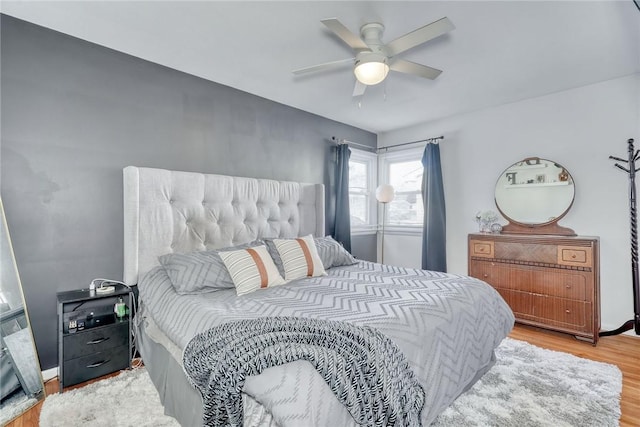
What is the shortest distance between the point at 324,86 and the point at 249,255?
1884 millimetres

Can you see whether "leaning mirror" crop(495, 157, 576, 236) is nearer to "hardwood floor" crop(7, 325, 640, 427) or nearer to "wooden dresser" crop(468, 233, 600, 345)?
"wooden dresser" crop(468, 233, 600, 345)

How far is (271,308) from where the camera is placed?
167 centimetres

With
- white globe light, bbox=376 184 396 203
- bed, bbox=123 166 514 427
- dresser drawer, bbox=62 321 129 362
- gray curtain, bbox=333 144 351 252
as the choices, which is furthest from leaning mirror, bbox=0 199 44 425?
white globe light, bbox=376 184 396 203

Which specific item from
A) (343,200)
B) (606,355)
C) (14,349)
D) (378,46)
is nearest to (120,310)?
(14,349)

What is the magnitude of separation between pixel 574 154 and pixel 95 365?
15.4ft

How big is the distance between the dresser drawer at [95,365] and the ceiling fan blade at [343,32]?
2529mm

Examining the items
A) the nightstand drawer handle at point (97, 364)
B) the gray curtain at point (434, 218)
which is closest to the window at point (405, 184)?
the gray curtain at point (434, 218)

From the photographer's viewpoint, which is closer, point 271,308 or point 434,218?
point 271,308

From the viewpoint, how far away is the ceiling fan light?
194 cm

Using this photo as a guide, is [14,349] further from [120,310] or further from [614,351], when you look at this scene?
[614,351]

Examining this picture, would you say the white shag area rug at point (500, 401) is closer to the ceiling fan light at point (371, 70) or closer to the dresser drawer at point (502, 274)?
the dresser drawer at point (502, 274)

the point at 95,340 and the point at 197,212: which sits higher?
the point at 197,212

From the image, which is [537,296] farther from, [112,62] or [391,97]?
[112,62]

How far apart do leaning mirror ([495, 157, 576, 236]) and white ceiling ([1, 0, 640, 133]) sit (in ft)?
2.76
